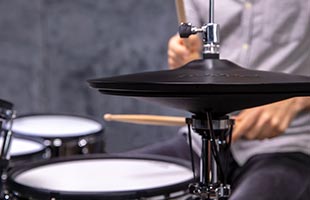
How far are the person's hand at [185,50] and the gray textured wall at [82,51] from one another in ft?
3.17

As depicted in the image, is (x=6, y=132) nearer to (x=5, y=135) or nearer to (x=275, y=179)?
(x=5, y=135)

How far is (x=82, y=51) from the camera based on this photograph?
2.36 meters

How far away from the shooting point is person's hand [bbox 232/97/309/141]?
105 centimetres

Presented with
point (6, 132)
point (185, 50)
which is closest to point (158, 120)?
point (185, 50)

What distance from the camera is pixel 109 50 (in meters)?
2.33

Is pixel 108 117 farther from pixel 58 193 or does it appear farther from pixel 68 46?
pixel 68 46

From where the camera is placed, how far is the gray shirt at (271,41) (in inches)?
44.8

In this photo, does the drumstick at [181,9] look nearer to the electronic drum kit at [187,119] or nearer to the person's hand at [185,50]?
the person's hand at [185,50]

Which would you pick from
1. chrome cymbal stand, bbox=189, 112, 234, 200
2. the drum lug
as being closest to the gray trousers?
chrome cymbal stand, bbox=189, 112, 234, 200

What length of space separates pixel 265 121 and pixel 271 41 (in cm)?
23

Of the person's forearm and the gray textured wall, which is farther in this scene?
the gray textured wall

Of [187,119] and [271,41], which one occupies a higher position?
[271,41]

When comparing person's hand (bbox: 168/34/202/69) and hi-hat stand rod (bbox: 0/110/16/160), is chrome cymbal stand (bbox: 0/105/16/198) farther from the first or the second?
person's hand (bbox: 168/34/202/69)

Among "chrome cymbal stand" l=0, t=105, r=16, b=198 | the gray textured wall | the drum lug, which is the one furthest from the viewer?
the gray textured wall
